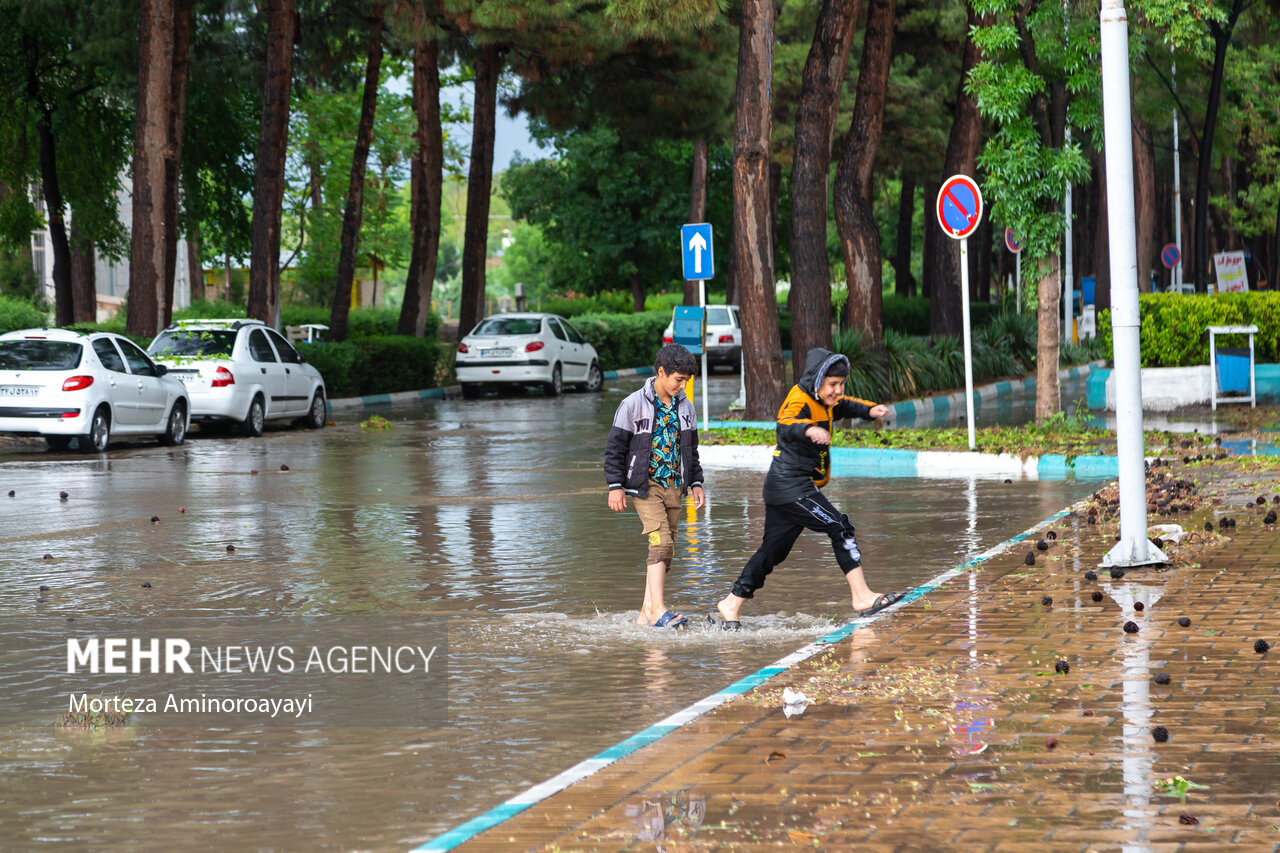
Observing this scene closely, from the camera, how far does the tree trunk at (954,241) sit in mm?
29141

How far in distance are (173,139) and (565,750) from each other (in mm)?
24670

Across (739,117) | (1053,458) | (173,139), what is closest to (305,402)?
(173,139)

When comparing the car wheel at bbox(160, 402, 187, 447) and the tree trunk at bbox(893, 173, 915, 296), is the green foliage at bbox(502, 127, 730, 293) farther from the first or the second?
the car wheel at bbox(160, 402, 187, 447)

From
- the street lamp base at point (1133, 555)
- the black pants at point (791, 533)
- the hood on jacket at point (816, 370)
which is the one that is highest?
the hood on jacket at point (816, 370)

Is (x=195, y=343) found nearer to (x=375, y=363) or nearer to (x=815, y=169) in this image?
(x=375, y=363)

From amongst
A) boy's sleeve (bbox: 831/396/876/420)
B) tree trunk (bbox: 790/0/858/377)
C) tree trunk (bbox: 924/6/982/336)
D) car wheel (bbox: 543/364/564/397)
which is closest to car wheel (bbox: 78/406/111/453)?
tree trunk (bbox: 790/0/858/377)

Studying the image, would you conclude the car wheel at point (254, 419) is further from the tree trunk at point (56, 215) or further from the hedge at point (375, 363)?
the tree trunk at point (56, 215)

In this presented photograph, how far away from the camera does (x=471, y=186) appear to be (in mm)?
36844

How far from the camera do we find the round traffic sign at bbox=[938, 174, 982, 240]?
720 inches

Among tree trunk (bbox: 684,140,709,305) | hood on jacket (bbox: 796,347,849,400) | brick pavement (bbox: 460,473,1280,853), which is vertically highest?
tree trunk (bbox: 684,140,709,305)

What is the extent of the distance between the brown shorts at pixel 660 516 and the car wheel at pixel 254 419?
1586 cm

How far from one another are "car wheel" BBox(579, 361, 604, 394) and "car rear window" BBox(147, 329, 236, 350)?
12.9 meters

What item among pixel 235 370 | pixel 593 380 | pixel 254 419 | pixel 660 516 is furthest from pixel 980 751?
pixel 593 380

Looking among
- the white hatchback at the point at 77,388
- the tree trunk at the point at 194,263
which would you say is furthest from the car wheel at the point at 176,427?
the tree trunk at the point at 194,263
